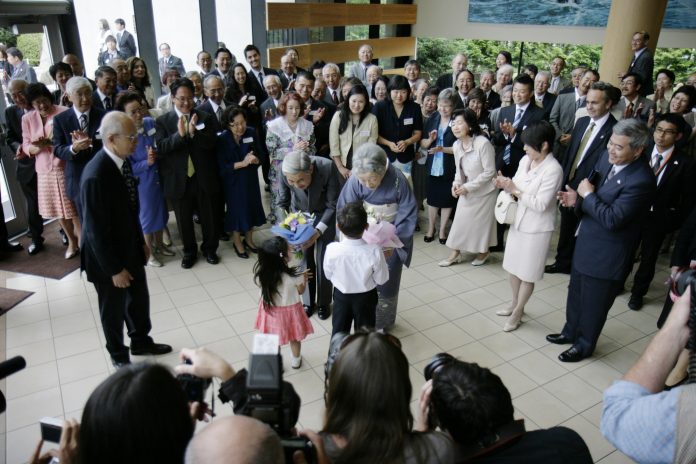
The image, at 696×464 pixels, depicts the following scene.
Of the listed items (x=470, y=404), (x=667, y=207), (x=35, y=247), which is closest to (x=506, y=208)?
(x=667, y=207)

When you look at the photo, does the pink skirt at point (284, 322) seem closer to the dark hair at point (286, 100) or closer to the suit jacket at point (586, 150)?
the dark hair at point (286, 100)

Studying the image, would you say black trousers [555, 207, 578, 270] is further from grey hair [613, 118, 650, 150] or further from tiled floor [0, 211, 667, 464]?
grey hair [613, 118, 650, 150]

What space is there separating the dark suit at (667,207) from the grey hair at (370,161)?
2597 millimetres

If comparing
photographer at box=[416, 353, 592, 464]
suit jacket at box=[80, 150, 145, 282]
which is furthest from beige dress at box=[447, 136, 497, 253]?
photographer at box=[416, 353, 592, 464]

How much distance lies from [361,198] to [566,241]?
2558mm

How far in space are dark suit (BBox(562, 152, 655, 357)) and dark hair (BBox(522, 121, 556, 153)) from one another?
1.32ft

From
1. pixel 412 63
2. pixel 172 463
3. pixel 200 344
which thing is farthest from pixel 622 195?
pixel 412 63

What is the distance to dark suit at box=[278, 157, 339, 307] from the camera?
3.84 metres

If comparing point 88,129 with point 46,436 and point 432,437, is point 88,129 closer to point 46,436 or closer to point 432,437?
point 46,436

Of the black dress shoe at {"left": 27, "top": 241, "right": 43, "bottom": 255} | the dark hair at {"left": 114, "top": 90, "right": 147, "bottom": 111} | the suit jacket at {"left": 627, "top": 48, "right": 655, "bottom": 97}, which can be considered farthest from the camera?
the suit jacket at {"left": 627, "top": 48, "right": 655, "bottom": 97}

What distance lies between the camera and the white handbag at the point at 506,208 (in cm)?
383

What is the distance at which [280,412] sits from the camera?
4.90 ft

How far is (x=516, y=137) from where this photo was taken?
5.16 metres

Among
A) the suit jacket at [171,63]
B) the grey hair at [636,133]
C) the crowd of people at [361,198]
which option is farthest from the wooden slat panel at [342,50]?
the grey hair at [636,133]
